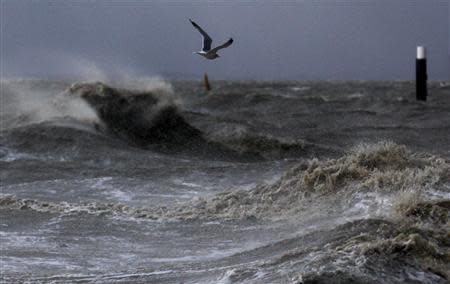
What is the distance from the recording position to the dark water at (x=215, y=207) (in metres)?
6.67

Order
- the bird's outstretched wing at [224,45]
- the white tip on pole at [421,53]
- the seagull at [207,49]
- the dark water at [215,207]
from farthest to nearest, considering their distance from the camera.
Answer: the white tip on pole at [421,53]
the seagull at [207,49]
the bird's outstretched wing at [224,45]
the dark water at [215,207]

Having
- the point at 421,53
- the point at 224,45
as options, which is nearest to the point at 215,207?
the point at 224,45

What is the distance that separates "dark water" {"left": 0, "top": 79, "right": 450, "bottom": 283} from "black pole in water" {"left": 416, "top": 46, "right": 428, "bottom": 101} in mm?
9297

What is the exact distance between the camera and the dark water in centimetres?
667

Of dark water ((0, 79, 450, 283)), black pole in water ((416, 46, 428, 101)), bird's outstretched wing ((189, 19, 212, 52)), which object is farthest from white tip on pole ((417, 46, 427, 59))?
bird's outstretched wing ((189, 19, 212, 52))

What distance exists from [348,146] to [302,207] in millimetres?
9060

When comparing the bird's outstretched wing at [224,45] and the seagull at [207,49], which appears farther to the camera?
the seagull at [207,49]

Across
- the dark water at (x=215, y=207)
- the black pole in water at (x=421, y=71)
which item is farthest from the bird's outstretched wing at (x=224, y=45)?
the black pole in water at (x=421, y=71)

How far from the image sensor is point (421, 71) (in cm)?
2969

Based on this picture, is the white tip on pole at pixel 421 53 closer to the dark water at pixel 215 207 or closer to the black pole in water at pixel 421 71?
the black pole in water at pixel 421 71

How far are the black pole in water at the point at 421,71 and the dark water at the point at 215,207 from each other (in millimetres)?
9297

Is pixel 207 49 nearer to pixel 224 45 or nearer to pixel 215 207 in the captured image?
pixel 224 45

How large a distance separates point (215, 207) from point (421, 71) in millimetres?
20467

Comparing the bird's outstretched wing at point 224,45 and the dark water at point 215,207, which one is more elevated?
the bird's outstretched wing at point 224,45
